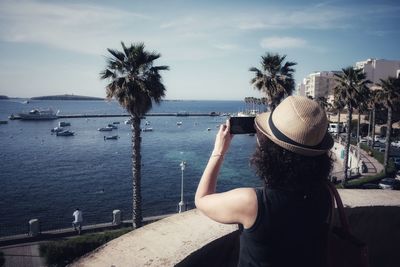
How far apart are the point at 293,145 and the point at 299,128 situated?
9 centimetres

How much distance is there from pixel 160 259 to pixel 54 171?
5773 cm

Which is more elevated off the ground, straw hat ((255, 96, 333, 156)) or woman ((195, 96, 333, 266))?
straw hat ((255, 96, 333, 156))

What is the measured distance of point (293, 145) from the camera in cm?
179

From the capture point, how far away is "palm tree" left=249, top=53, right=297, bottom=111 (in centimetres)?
2723

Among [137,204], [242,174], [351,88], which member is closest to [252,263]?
[137,204]

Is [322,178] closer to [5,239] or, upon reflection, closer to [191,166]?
[5,239]

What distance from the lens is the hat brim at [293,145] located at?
1792mm

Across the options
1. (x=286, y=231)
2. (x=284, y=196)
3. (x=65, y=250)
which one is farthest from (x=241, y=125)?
(x=65, y=250)

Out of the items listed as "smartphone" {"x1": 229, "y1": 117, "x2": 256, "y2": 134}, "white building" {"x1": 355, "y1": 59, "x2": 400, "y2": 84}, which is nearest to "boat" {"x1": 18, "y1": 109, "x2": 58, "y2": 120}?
"white building" {"x1": 355, "y1": 59, "x2": 400, "y2": 84}

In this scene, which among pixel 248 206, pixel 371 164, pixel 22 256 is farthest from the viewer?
pixel 371 164

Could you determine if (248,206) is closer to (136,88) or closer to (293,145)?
(293,145)

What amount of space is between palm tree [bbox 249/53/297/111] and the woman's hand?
83.4 feet

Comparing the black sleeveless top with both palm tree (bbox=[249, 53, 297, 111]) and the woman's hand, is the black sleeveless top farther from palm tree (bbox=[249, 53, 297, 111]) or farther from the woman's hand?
palm tree (bbox=[249, 53, 297, 111])

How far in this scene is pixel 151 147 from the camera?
8475 centimetres
